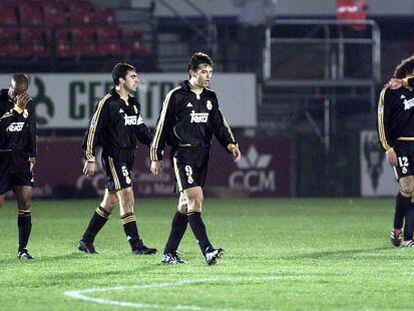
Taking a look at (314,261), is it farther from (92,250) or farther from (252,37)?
(252,37)

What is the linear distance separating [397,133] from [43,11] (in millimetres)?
18931

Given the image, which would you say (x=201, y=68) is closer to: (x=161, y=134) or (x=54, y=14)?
(x=161, y=134)

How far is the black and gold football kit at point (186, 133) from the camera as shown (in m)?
12.6

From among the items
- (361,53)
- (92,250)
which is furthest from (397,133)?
(361,53)

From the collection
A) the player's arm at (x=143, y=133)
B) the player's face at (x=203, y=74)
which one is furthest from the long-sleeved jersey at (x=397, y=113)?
the player's face at (x=203, y=74)

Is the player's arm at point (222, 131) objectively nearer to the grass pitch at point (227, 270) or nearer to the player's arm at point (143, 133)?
the grass pitch at point (227, 270)

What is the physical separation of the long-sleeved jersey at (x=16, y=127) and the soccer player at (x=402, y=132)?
4.33 m

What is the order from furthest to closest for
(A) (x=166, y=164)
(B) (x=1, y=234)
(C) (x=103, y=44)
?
(C) (x=103, y=44) → (A) (x=166, y=164) → (B) (x=1, y=234)

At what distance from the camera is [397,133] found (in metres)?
15.2

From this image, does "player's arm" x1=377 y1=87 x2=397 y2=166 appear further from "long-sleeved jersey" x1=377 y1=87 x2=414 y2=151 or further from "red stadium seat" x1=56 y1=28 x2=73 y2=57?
"red stadium seat" x1=56 y1=28 x2=73 y2=57

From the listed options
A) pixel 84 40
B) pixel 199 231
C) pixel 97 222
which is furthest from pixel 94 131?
pixel 84 40

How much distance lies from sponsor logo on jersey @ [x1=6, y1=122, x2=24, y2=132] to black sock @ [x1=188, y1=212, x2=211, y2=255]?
2.55 m

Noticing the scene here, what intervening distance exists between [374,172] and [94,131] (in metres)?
17.3

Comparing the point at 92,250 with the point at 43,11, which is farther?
the point at 43,11
